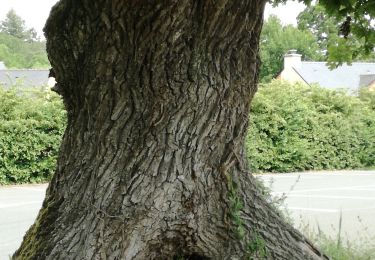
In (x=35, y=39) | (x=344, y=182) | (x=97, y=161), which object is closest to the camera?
(x=97, y=161)

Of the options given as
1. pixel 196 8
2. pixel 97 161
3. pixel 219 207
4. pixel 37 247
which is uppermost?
pixel 196 8

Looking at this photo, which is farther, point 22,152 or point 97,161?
point 22,152

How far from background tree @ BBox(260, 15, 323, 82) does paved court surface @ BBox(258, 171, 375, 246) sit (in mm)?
39731

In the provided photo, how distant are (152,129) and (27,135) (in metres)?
12.5

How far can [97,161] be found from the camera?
2.97 metres

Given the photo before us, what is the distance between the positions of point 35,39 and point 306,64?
63441mm

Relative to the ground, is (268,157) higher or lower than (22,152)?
lower

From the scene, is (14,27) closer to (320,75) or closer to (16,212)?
(320,75)

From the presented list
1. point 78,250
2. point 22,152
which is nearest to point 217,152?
point 78,250

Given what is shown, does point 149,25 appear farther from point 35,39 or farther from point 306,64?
point 35,39

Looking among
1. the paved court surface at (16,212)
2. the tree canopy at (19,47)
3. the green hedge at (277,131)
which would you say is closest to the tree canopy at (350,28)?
the paved court surface at (16,212)

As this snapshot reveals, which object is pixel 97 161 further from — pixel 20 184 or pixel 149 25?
pixel 20 184

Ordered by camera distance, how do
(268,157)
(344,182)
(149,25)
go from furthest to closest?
1. (268,157)
2. (344,182)
3. (149,25)

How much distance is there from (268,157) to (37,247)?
1621cm
